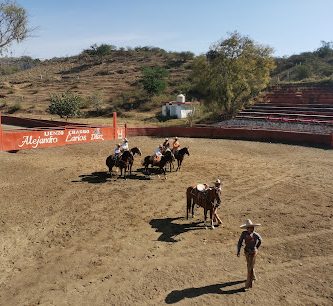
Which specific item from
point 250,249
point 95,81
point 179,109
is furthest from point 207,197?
point 95,81

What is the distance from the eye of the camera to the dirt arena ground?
9.55 meters

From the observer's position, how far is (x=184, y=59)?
282 ft

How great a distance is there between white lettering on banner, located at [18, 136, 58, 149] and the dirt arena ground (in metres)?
3.73

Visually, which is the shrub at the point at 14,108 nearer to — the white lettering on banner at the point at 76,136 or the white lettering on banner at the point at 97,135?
the white lettering on banner at the point at 97,135

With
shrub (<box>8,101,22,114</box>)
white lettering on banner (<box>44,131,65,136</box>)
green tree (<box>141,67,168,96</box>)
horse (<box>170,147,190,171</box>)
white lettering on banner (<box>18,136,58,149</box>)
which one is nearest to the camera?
horse (<box>170,147,190,171</box>)

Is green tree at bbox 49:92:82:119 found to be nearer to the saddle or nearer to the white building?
the white building

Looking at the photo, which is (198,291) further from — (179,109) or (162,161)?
(179,109)

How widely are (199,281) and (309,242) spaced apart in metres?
4.08

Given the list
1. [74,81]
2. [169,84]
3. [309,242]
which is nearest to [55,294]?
[309,242]

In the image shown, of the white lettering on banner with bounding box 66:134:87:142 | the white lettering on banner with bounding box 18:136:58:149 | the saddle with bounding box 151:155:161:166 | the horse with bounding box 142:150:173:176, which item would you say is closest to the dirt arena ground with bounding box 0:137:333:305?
the horse with bounding box 142:150:173:176

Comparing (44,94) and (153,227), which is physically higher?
(44,94)

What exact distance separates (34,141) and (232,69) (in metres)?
21.2

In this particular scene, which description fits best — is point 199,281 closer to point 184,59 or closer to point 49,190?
point 49,190

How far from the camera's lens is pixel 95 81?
73.3m
